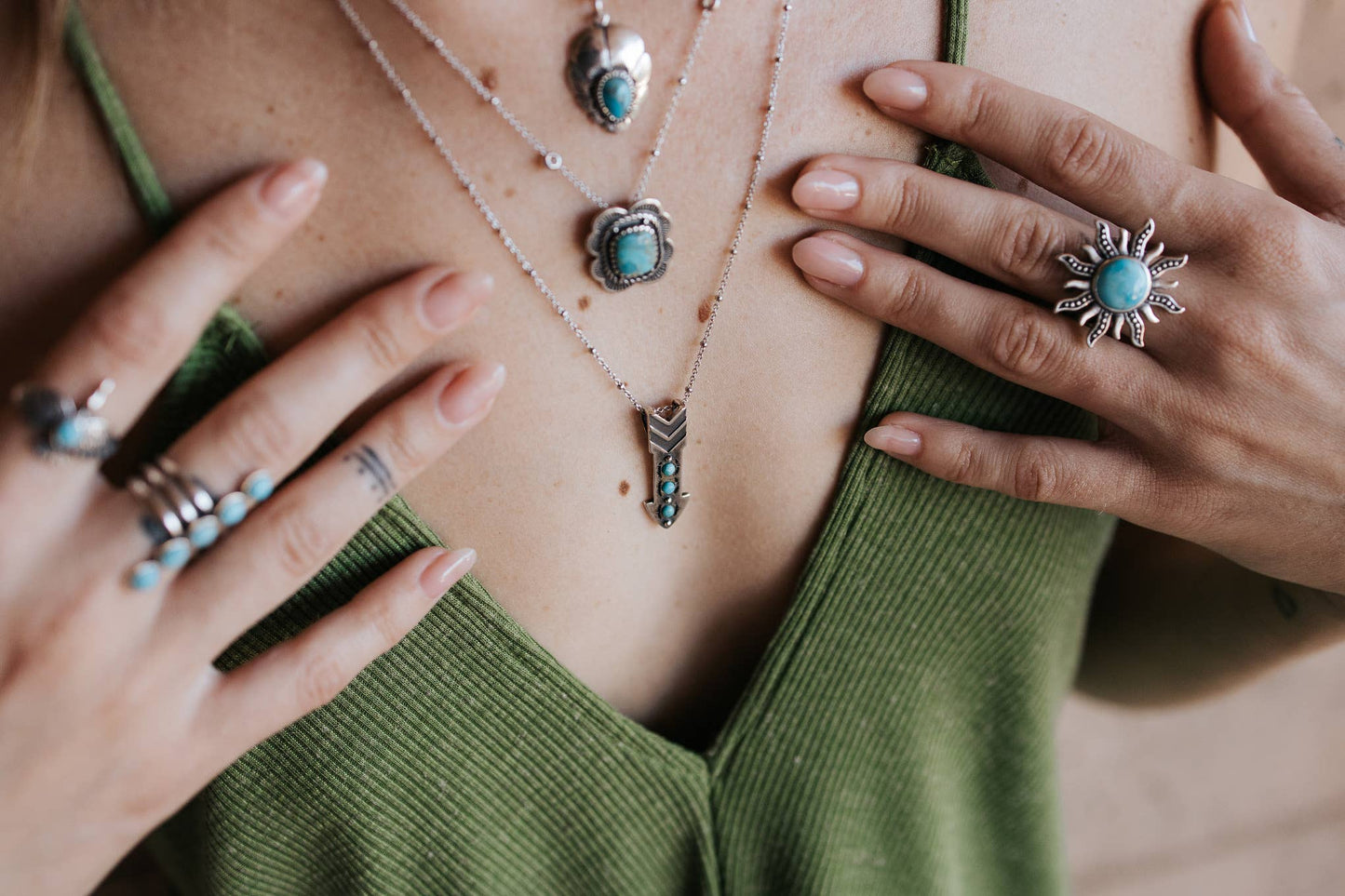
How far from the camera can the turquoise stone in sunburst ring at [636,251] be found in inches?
25.4

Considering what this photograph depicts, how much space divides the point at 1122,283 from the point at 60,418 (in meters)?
0.74

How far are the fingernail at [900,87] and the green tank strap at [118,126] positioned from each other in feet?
1.76

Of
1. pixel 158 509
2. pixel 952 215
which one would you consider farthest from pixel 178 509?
pixel 952 215

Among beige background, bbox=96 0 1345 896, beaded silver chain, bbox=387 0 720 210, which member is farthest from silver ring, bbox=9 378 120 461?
beige background, bbox=96 0 1345 896

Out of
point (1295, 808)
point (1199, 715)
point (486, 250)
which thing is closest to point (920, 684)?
point (486, 250)

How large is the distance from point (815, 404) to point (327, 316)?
1.35 feet

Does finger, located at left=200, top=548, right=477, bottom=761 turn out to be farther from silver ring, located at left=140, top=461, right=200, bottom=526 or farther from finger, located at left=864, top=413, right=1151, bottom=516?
finger, located at left=864, top=413, right=1151, bottom=516

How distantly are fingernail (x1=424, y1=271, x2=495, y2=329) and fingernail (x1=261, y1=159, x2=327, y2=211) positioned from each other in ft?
0.32

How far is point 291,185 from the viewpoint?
0.52 meters

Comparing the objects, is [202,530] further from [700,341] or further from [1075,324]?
[1075,324]

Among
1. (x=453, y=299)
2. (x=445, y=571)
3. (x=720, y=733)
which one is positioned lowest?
(x=720, y=733)

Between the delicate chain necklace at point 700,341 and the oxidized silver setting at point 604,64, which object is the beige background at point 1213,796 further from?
the oxidized silver setting at point 604,64

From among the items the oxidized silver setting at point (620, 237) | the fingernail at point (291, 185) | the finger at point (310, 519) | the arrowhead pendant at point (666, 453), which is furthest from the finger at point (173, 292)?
the arrowhead pendant at point (666, 453)

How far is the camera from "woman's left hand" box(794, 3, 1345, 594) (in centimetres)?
63
